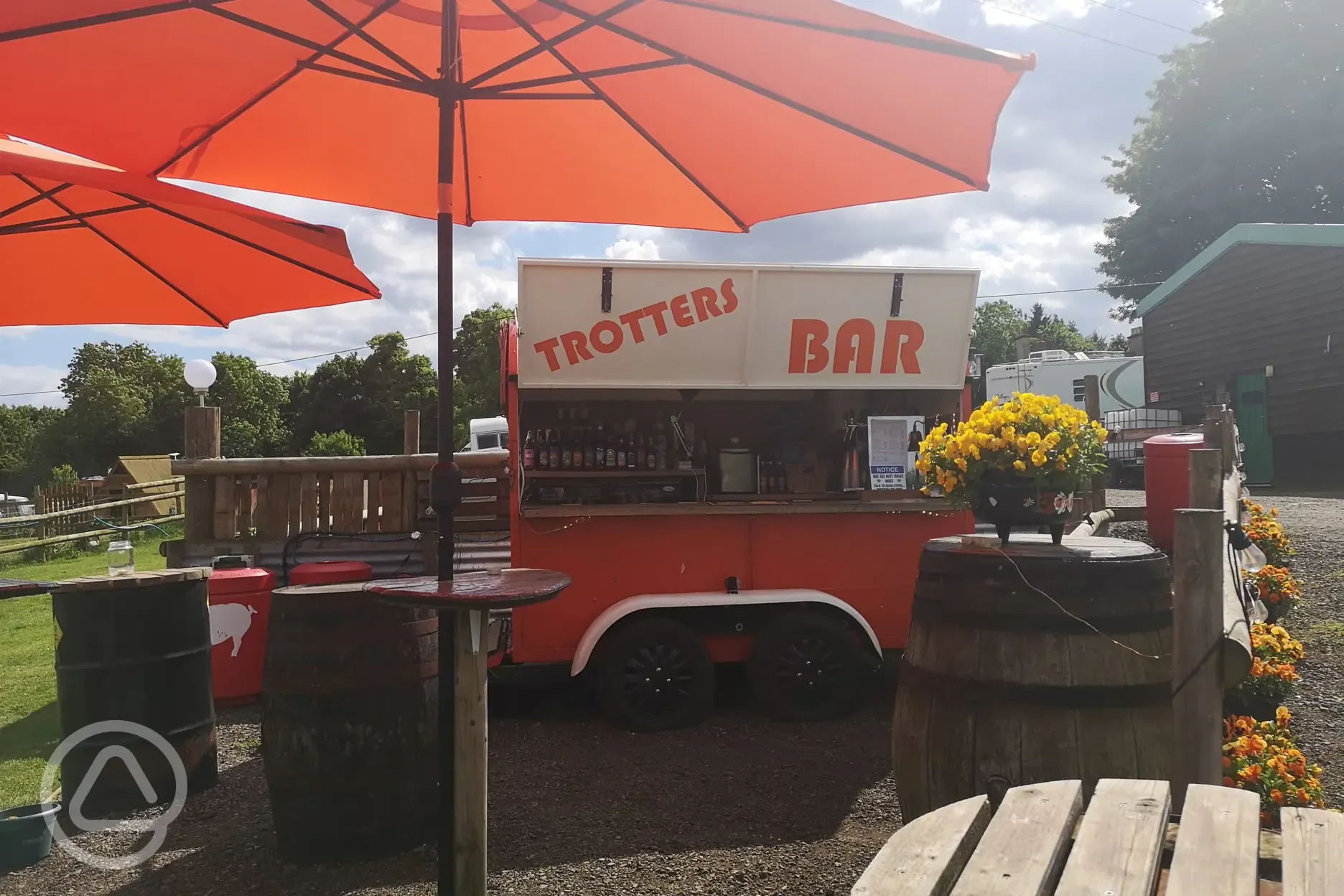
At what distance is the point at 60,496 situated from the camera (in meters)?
18.9

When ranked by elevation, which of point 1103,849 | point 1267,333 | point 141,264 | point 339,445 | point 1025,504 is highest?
point 1267,333

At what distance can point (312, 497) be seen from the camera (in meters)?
6.71

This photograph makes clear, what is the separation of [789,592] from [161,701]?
10.8 feet

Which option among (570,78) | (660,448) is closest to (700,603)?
(660,448)

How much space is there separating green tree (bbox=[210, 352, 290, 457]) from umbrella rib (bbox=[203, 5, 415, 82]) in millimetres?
39498

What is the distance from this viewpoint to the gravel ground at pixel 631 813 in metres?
3.31

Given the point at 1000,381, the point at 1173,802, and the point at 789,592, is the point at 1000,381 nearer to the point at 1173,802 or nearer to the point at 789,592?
the point at 789,592

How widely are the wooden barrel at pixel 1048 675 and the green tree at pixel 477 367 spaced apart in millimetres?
32351

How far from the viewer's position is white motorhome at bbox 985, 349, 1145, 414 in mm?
24906

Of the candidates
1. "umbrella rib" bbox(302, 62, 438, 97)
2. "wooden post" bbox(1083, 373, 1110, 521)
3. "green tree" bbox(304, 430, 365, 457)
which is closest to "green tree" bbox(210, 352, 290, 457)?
"green tree" bbox(304, 430, 365, 457)

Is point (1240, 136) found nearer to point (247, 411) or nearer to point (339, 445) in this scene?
point (339, 445)

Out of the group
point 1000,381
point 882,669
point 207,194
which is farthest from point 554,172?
point 1000,381

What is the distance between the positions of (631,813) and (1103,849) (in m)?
2.83

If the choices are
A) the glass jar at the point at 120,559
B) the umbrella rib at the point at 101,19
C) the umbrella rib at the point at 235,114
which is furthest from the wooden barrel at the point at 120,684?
the umbrella rib at the point at 101,19
